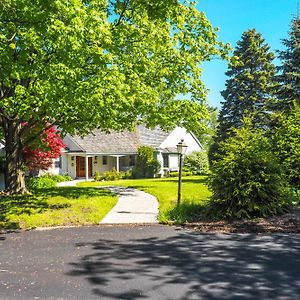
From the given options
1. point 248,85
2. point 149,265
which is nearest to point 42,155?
point 149,265

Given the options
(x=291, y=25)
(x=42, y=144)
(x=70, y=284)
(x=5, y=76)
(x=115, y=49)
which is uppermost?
(x=291, y=25)

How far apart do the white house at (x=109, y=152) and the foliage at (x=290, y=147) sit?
17945mm

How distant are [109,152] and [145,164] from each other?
4118 millimetres

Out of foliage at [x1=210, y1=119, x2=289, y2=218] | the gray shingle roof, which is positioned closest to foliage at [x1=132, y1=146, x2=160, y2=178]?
the gray shingle roof

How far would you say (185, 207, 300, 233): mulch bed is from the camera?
9.65 meters

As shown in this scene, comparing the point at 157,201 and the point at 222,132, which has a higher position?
the point at 222,132

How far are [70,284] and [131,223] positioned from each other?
17.5ft

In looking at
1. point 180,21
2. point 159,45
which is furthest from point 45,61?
point 180,21

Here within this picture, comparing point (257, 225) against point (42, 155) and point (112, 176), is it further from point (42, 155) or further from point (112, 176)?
point (112, 176)

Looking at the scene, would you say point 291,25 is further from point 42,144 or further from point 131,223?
point 131,223

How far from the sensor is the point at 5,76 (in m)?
10.8

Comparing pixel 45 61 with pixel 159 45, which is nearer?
pixel 45 61

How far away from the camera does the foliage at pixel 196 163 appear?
126 feet

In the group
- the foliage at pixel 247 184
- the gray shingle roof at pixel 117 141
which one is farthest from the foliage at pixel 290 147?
the gray shingle roof at pixel 117 141
